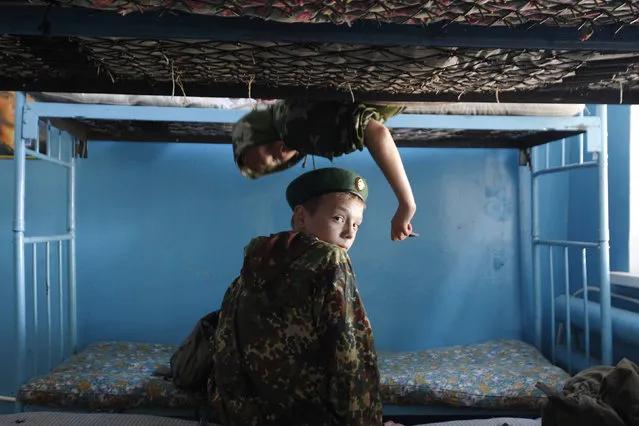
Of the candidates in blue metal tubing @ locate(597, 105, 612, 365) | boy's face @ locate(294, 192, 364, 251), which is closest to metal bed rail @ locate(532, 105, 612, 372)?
blue metal tubing @ locate(597, 105, 612, 365)

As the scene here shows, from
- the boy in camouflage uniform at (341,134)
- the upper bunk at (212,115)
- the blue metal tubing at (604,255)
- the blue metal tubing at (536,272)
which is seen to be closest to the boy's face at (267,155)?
the boy in camouflage uniform at (341,134)

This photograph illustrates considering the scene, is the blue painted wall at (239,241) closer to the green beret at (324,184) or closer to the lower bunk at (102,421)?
the lower bunk at (102,421)

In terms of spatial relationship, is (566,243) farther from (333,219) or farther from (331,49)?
(331,49)

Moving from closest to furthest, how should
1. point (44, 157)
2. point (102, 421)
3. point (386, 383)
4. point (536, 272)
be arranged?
point (102, 421), point (386, 383), point (44, 157), point (536, 272)

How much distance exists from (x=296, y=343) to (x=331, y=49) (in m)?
0.88

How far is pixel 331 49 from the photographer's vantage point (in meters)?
1.20

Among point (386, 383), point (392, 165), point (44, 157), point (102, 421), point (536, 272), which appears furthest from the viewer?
point (536, 272)

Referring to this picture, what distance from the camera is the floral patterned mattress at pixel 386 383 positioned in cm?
259

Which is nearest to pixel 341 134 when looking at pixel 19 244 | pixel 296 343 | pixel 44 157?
pixel 296 343

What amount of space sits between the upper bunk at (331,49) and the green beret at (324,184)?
498 mm

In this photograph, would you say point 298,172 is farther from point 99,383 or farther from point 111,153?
point 99,383

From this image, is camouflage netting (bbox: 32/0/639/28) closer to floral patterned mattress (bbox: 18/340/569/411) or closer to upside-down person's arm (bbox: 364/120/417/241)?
upside-down person's arm (bbox: 364/120/417/241)

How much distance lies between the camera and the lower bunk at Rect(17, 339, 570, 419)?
8.49ft

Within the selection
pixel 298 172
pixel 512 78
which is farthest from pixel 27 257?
pixel 512 78
